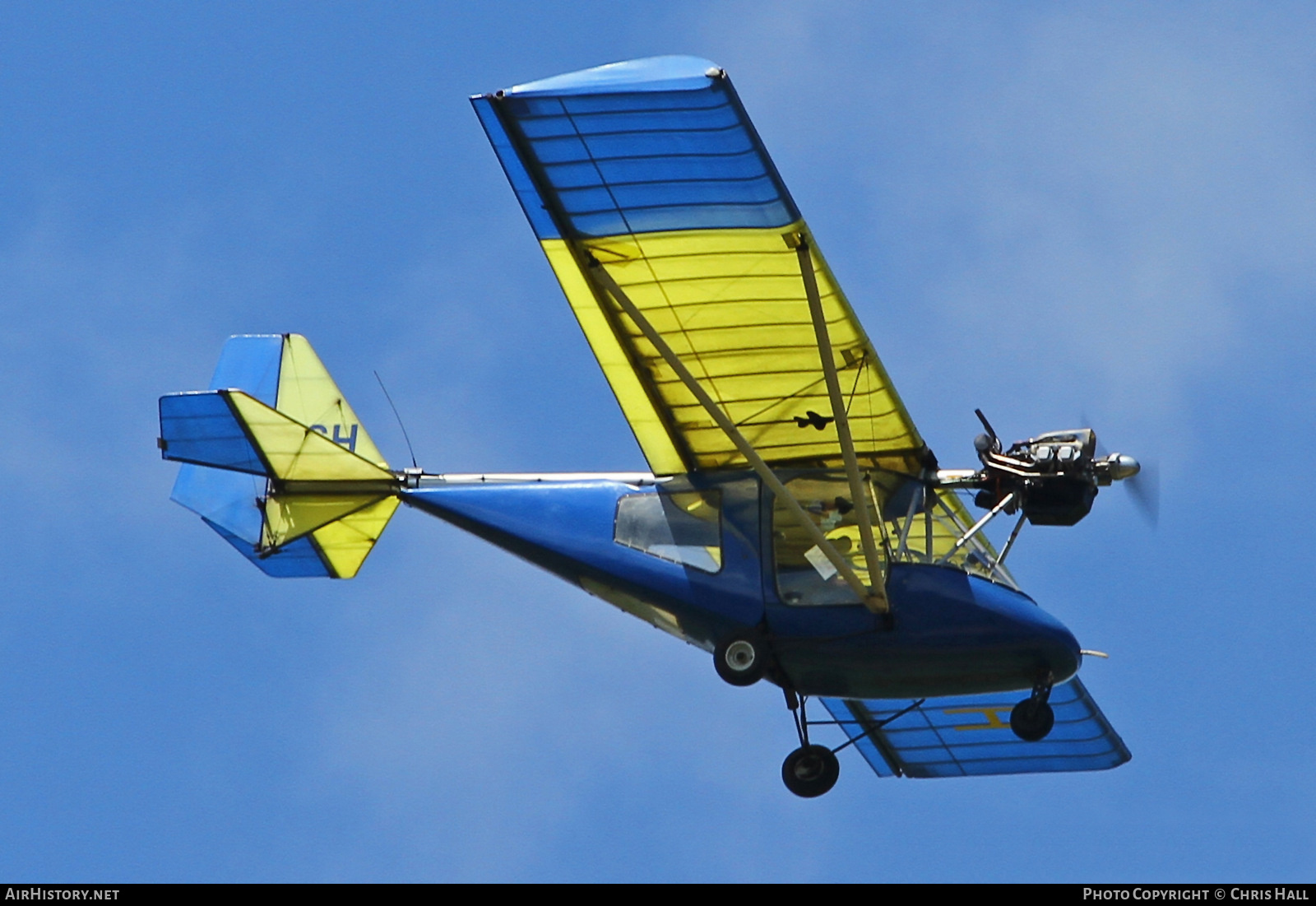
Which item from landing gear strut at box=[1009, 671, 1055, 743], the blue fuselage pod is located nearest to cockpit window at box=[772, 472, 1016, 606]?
the blue fuselage pod

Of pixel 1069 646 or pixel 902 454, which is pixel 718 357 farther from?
pixel 1069 646

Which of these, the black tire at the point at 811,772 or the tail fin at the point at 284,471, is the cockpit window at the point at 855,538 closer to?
the black tire at the point at 811,772

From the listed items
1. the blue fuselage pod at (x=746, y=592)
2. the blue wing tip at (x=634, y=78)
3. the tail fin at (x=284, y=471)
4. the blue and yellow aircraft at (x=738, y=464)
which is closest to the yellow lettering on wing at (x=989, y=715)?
the blue and yellow aircraft at (x=738, y=464)

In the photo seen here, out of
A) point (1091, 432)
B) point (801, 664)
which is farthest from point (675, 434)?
point (1091, 432)

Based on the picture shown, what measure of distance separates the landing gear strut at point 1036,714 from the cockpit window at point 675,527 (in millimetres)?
2723

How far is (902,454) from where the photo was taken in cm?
1847

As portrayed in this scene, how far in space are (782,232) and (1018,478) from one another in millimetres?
3107

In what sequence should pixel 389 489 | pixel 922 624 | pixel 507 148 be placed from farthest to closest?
pixel 389 489, pixel 922 624, pixel 507 148

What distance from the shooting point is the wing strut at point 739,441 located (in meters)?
17.1

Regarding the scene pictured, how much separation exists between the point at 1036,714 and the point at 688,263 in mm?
4592

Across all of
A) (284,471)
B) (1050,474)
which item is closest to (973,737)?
(1050,474)

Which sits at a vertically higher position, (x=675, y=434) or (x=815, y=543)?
(x=675, y=434)

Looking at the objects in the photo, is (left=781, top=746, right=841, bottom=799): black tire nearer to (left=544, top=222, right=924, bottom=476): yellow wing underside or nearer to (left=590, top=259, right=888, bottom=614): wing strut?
(left=590, top=259, right=888, bottom=614): wing strut

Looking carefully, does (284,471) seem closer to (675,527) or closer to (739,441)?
(675,527)
